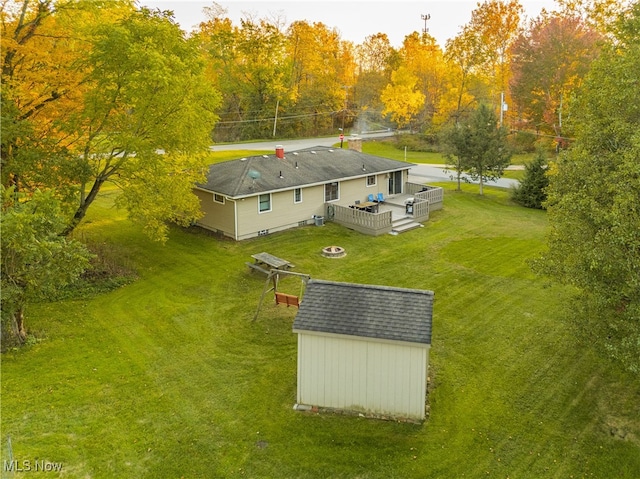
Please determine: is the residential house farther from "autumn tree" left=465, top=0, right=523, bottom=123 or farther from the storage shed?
"autumn tree" left=465, top=0, right=523, bottom=123

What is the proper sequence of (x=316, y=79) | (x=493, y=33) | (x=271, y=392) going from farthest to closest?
(x=316, y=79) → (x=493, y=33) → (x=271, y=392)

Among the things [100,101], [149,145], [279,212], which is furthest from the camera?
[279,212]

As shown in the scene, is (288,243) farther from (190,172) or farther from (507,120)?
(507,120)

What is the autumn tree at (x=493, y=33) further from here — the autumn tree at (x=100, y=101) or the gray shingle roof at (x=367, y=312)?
the gray shingle roof at (x=367, y=312)

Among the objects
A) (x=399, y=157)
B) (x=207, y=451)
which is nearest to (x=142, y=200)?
(x=207, y=451)

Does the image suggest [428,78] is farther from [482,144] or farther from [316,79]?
[482,144]

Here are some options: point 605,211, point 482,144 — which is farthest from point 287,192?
point 605,211
